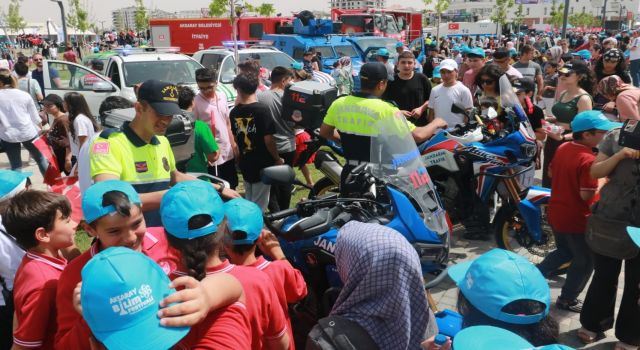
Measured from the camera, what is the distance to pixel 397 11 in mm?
25750

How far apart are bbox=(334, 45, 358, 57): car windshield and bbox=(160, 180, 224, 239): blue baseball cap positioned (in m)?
15.3

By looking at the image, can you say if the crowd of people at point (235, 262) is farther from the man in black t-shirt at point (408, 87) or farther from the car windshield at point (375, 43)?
the car windshield at point (375, 43)

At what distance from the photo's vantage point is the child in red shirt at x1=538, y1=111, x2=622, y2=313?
365 cm

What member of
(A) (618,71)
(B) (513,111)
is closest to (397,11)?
(A) (618,71)

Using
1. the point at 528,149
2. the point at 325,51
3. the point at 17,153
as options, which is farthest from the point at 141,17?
the point at 528,149

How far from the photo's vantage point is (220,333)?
1.68 m

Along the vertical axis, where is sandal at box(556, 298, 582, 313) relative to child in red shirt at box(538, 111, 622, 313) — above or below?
below

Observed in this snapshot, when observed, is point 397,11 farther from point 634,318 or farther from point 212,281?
point 212,281

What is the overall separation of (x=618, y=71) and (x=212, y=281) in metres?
7.25

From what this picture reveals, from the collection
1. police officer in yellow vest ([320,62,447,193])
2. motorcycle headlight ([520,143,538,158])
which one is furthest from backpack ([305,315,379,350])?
motorcycle headlight ([520,143,538,158])

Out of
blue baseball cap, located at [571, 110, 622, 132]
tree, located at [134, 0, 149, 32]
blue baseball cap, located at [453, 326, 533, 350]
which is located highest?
tree, located at [134, 0, 149, 32]

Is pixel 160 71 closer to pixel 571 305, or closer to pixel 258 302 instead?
pixel 571 305

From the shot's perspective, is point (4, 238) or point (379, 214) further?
point (379, 214)

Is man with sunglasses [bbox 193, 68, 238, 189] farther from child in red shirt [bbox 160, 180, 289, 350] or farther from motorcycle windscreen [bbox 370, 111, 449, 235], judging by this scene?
child in red shirt [bbox 160, 180, 289, 350]
